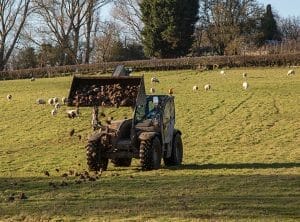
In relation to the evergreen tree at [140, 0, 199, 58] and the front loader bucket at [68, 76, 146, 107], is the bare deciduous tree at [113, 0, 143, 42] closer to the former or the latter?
the evergreen tree at [140, 0, 199, 58]

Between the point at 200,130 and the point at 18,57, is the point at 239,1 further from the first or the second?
the point at 200,130

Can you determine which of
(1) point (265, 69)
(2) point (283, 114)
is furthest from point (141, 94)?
(1) point (265, 69)

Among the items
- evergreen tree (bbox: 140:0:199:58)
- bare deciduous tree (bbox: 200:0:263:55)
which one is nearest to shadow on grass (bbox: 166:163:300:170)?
evergreen tree (bbox: 140:0:199:58)

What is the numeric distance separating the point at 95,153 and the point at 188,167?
106 inches

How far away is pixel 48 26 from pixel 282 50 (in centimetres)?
3826

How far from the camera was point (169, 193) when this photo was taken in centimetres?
1243

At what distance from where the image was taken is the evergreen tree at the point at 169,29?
7306 centimetres

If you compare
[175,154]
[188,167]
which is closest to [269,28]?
[175,154]

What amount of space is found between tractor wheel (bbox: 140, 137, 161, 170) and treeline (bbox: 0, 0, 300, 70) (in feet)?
182

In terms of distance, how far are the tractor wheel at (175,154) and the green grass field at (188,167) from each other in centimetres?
43

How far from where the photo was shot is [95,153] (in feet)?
54.5

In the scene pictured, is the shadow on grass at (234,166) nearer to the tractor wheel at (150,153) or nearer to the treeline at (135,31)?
the tractor wheel at (150,153)

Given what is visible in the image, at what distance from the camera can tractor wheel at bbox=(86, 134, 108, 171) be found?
16.6 m

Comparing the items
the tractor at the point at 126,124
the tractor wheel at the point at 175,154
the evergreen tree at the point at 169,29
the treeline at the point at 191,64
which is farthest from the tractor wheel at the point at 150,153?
the evergreen tree at the point at 169,29
